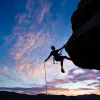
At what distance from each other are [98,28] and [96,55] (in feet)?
4.89

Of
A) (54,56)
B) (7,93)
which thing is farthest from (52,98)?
(54,56)

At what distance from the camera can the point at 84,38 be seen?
4469mm

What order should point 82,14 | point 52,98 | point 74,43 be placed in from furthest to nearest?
1. point 52,98
2. point 82,14
3. point 74,43

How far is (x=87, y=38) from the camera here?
4.35 m

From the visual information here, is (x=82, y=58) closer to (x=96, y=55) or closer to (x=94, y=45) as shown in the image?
(x=96, y=55)

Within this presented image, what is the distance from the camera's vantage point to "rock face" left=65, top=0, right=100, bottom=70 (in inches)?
169

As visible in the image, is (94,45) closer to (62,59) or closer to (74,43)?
(74,43)

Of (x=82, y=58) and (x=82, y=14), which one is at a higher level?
(x=82, y=14)

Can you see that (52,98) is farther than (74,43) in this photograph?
Yes

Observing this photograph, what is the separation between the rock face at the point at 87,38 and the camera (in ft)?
14.1

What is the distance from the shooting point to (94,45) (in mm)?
4395

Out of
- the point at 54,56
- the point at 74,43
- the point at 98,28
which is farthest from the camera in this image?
the point at 54,56

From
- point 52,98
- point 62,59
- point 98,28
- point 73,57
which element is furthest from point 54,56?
point 52,98

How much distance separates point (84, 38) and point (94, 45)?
1.99ft
